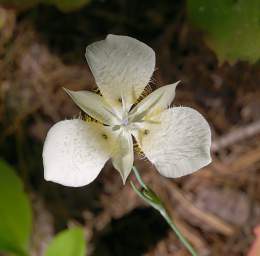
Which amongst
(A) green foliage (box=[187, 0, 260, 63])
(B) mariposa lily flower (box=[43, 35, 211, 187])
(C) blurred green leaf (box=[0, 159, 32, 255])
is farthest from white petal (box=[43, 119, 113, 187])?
(C) blurred green leaf (box=[0, 159, 32, 255])

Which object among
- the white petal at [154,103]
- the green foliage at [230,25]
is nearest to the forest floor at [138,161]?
the green foliage at [230,25]

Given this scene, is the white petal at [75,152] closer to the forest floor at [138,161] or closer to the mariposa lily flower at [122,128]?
the mariposa lily flower at [122,128]

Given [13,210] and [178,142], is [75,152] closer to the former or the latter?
[178,142]

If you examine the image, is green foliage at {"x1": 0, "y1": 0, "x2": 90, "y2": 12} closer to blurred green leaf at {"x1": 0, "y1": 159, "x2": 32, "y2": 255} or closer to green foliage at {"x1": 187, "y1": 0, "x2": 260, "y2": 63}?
green foliage at {"x1": 187, "y1": 0, "x2": 260, "y2": 63}

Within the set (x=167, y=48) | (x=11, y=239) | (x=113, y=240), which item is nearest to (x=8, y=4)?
(x=167, y=48)

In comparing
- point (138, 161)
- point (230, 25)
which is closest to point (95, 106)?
point (230, 25)

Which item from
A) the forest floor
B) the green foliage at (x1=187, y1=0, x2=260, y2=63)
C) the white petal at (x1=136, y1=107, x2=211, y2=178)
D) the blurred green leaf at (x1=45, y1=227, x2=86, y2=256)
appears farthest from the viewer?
the forest floor
